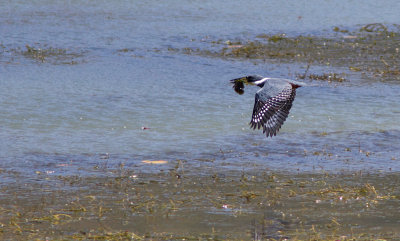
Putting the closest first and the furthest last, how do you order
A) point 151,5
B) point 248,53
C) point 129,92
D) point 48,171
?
point 48,171
point 129,92
point 248,53
point 151,5

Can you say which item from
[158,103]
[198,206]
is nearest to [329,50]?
[158,103]

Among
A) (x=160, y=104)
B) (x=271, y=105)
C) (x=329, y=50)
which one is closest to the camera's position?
(x=271, y=105)

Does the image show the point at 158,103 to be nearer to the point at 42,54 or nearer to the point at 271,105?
the point at 271,105

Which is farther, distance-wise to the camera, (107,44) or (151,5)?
(151,5)

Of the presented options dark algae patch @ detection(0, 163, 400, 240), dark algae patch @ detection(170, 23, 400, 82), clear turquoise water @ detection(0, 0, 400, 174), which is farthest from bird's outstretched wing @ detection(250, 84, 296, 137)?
dark algae patch @ detection(170, 23, 400, 82)

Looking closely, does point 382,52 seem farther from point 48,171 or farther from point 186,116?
point 48,171

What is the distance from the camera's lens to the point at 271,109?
898 cm

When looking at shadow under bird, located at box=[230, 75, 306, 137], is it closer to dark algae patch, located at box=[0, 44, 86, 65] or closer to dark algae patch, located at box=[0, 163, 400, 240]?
dark algae patch, located at box=[0, 163, 400, 240]

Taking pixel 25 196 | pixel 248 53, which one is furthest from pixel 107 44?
pixel 25 196

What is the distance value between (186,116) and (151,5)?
433 inches

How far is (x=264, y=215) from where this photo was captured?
698 cm

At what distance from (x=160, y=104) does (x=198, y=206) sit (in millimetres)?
4859

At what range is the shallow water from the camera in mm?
9188

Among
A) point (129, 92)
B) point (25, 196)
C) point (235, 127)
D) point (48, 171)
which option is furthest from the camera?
→ point (129, 92)
